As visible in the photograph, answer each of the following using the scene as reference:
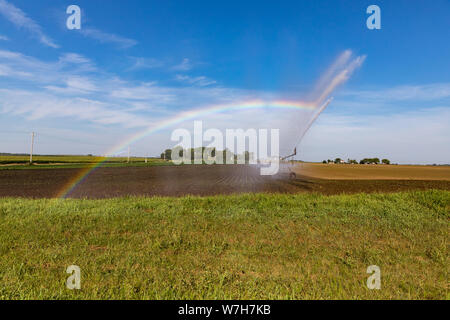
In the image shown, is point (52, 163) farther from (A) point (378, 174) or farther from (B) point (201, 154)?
(B) point (201, 154)

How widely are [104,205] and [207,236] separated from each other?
5.86 meters

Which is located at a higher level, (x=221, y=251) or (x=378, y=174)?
(x=221, y=251)

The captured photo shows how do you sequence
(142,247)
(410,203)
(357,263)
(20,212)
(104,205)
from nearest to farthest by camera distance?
(357,263) → (142,247) → (20,212) → (104,205) → (410,203)

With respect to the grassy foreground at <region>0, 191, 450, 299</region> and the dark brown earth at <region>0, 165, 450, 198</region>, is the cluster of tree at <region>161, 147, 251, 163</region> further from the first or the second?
the grassy foreground at <region>0, 191, 450, 299</region>

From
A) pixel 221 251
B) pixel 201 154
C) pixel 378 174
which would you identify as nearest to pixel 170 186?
pixel 221 251

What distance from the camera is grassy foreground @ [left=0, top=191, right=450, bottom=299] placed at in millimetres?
3734

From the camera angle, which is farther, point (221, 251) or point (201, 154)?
point (201, 154)

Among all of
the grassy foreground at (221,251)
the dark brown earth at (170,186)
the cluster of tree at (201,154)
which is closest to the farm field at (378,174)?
the dark brown earth at (170,186)

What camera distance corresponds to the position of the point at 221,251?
541 centimetres

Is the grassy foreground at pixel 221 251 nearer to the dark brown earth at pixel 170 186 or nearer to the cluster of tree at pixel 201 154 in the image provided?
the dark brown earth at pixel 170 186

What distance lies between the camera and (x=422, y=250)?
18.5 feet
